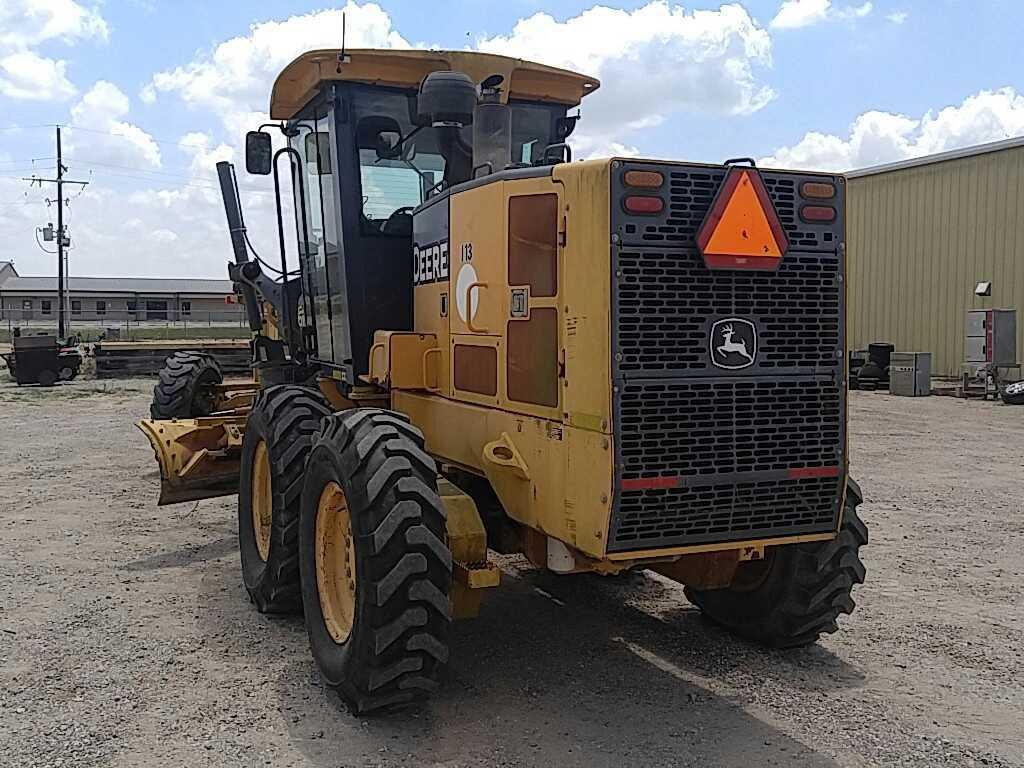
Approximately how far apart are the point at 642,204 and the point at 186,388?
25.1 feet

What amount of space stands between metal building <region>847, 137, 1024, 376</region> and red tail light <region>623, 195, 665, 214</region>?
20577 mm

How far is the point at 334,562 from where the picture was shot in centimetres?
506

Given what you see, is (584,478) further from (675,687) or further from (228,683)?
(228,683)

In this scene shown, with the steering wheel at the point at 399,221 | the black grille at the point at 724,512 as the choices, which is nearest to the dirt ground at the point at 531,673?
the black grille at the point at 724,512

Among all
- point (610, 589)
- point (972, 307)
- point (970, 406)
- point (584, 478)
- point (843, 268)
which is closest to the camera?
point (584, 478)

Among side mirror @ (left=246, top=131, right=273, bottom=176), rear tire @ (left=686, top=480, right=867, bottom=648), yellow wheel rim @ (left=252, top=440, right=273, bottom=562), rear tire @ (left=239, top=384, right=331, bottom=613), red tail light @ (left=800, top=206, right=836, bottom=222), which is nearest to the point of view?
red tail light @ (left=800, top=206, right=836, bottom=222)

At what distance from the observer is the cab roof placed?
19.7ft

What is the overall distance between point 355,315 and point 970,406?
52.4 feet

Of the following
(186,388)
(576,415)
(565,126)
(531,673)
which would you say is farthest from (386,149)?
(186,388)

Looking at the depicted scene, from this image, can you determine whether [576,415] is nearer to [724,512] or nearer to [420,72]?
[724,512]

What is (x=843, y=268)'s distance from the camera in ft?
14.8

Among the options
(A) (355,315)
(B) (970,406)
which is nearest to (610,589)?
(A) (355,315)

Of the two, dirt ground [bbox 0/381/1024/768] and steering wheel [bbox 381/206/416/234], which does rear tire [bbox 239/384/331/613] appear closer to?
dirt ground [bbox 0/381/1024/768]

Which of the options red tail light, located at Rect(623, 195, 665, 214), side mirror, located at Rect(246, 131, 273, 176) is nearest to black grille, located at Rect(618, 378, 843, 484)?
red tail light, located at Rect(623, 195, 665, 214)
